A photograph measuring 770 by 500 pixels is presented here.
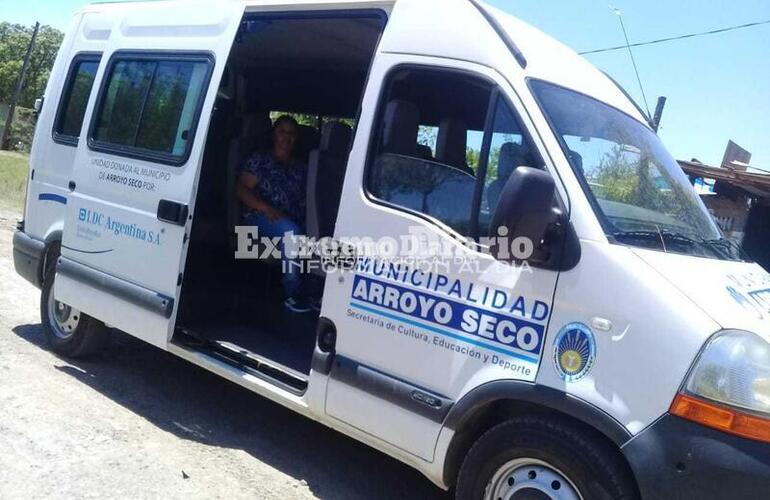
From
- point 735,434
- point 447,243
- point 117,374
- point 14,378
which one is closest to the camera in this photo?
point 735,434

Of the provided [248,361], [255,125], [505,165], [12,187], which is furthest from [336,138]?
[12,187]

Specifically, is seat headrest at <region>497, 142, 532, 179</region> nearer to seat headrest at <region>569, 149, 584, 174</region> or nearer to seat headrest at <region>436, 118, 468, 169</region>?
seat headrest at <region>569, 149, 584, 174</region>

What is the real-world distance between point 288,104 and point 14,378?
342 centimetres

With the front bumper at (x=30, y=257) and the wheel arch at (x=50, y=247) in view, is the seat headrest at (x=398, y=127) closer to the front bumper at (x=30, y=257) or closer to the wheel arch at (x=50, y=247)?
the wheel arch at (x=50, y=247)

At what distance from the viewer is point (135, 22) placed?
195 inches

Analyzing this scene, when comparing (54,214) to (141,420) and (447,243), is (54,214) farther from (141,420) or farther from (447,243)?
(447,243)

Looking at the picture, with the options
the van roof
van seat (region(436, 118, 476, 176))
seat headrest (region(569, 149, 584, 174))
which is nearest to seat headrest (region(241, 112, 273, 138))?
the van roof

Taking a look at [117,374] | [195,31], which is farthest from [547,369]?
[117,374]

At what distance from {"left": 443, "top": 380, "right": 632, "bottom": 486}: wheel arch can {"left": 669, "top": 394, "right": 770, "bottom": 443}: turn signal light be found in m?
0.23

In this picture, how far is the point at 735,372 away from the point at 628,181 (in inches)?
43.0

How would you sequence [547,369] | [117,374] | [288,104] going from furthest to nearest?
[288,104]
[117,374]
[547,369]

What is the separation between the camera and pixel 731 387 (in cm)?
244

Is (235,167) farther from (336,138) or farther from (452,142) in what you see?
(452,142)

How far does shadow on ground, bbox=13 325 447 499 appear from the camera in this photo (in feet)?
13.0
